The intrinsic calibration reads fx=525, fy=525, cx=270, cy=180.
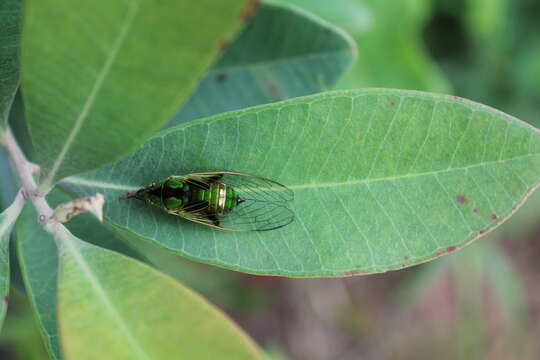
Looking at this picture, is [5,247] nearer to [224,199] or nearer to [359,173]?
[224,199]

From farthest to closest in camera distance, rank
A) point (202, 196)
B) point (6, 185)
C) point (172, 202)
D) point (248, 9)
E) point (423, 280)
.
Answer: point (423, 280)
point (6, 185)
point (202, 196)
point (172, 202)
point (248, 9)

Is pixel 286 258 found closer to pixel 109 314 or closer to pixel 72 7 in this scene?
pixel 109 314

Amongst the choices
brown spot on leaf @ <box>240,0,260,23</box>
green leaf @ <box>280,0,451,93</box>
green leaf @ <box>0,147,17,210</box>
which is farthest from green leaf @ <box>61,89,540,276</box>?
green leaf @ <box>280,0,451,93</box>

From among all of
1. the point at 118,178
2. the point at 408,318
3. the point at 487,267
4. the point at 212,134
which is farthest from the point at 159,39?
the point at 408,318

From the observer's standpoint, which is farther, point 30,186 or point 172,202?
point 172,202

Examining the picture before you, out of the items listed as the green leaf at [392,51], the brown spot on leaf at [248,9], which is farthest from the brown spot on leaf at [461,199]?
the green leaf at [392,51]

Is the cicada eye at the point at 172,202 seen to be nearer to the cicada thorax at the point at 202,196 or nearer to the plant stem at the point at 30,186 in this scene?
the cicada thorax at the point at 202,196

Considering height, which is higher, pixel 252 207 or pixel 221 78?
pixel 221 78

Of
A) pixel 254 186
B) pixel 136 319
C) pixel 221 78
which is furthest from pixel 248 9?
pixel 221 78
